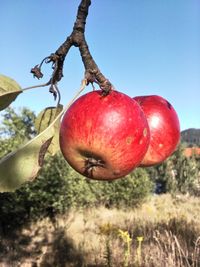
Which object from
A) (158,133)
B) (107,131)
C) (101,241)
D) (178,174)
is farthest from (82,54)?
(178,174)

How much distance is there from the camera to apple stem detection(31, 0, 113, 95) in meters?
0.65

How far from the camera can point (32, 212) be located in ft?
32.0

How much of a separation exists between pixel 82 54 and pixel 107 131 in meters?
0.13

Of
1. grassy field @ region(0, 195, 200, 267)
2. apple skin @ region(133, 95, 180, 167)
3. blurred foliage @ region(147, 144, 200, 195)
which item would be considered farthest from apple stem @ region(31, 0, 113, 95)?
blurred foliage @ region(147, 144, 200, 195)

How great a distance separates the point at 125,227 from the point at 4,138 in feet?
12.4

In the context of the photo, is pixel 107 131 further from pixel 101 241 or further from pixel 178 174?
pixel 178 174

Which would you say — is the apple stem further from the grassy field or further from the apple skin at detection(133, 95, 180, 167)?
the grassy field

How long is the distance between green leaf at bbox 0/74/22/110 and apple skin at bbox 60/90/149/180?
0.11m

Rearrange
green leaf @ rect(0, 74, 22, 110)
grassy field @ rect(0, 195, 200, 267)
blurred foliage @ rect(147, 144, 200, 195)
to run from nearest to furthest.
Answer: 1. green leaf @ rect(0, 74, 22, 110)
2. grassy field @ rect(0, 195, 200, 267)
3. blurred foliage @ rect(147, 144, 200, 195)

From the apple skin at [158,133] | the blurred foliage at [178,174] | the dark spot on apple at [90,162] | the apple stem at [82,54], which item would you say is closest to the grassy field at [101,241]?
the apple skin at [158,133]

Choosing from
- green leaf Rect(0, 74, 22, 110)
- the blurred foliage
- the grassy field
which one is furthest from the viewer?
the blurred foliage

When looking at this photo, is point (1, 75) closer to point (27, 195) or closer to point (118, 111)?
point (118, 111)

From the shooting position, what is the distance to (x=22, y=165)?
26.5 inches

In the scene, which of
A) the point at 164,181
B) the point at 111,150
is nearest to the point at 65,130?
the point at 111,150
